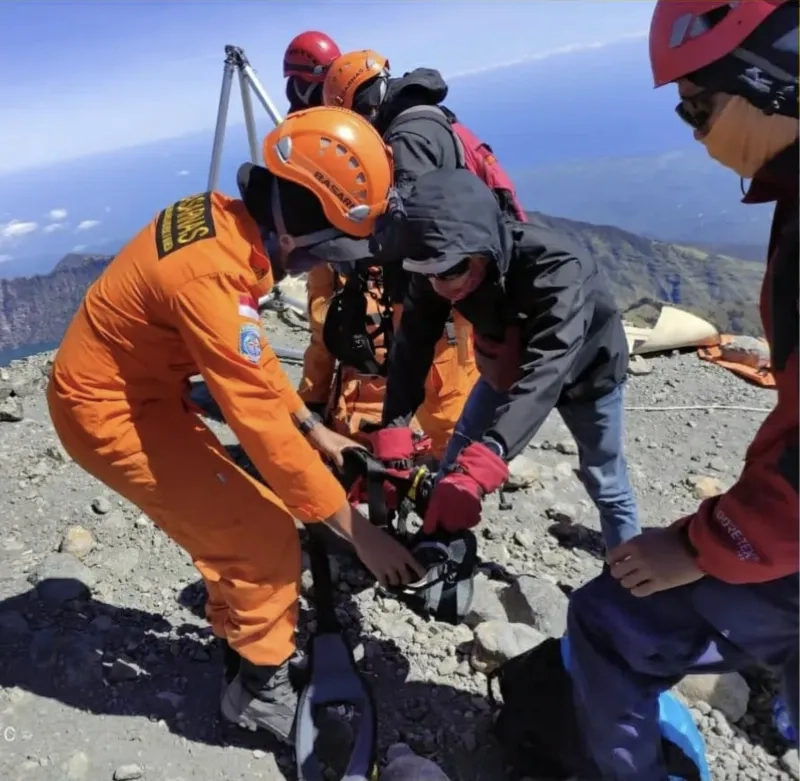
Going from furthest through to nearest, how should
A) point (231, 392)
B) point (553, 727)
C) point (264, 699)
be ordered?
point (264, 699)
point (553, 727)
point (231, 392)

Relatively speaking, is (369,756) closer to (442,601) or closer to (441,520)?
(442,601)

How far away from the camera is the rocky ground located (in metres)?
2.82

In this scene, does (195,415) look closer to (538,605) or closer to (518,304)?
(518,304)

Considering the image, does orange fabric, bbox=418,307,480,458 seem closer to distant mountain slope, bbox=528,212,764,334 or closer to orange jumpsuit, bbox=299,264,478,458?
orange jumpsuit, bbox=299,264,478,458

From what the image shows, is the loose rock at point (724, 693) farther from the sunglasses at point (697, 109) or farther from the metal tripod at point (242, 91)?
the metal tripod at point (242, 91)

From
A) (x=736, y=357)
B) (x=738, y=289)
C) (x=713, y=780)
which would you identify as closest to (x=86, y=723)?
(x=713, y=780)

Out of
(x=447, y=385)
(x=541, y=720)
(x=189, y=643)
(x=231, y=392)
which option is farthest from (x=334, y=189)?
(x=447, y=385)

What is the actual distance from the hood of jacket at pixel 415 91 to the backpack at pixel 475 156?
97mm

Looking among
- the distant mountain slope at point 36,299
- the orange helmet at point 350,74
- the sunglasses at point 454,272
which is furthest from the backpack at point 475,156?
the distant mountain slope at point 36,299

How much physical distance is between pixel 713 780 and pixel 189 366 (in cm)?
234

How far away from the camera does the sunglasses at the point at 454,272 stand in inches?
105

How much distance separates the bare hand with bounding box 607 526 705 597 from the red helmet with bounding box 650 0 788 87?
1061 mm

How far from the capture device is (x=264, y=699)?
2.81 m

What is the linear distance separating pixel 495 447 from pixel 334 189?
1.00m
